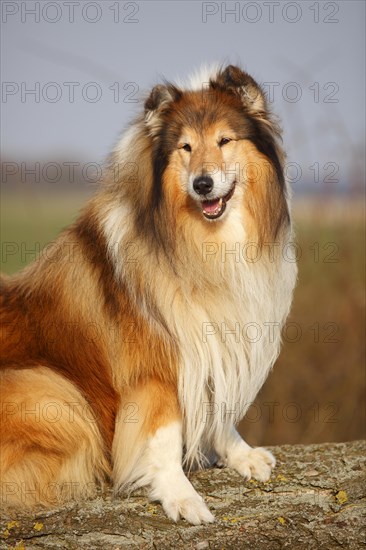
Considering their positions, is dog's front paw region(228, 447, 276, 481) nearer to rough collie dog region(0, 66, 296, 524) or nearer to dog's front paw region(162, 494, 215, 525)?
rough collie dog region(0, 66, 296, 524)

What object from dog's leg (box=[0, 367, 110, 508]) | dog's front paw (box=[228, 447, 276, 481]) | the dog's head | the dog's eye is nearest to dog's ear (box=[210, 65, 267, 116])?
the dog's head

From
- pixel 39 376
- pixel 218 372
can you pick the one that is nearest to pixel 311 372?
pixel 218 372

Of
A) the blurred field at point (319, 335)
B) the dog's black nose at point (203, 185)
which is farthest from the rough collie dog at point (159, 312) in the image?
A: the blurred field at point (319, 335)

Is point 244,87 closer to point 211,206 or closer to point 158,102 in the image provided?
point 158,102

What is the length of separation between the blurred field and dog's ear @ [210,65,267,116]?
2.96 meters

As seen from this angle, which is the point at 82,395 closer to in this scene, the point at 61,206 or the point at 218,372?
the point at 218,372

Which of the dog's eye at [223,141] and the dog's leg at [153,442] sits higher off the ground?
the dog's eye at [223,141]

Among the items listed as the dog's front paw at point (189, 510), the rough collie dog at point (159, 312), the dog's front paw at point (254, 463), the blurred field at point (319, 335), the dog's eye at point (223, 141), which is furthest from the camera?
the blurred field at point (319, 335)

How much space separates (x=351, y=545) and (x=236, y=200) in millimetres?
1955

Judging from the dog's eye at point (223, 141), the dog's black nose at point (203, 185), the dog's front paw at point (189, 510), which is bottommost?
the dog's front paw at point (189, 510)

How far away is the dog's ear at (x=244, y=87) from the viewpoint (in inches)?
147

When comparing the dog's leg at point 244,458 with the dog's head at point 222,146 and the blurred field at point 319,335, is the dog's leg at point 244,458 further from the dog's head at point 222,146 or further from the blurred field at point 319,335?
the blurred field at point 319,335

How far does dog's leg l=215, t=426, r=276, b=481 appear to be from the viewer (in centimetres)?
388

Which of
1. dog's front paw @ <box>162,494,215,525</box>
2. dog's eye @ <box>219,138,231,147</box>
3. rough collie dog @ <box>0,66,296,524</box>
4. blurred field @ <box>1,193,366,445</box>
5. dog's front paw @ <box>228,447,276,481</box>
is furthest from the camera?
blurred field @ <box>1,193,366,445</box>
